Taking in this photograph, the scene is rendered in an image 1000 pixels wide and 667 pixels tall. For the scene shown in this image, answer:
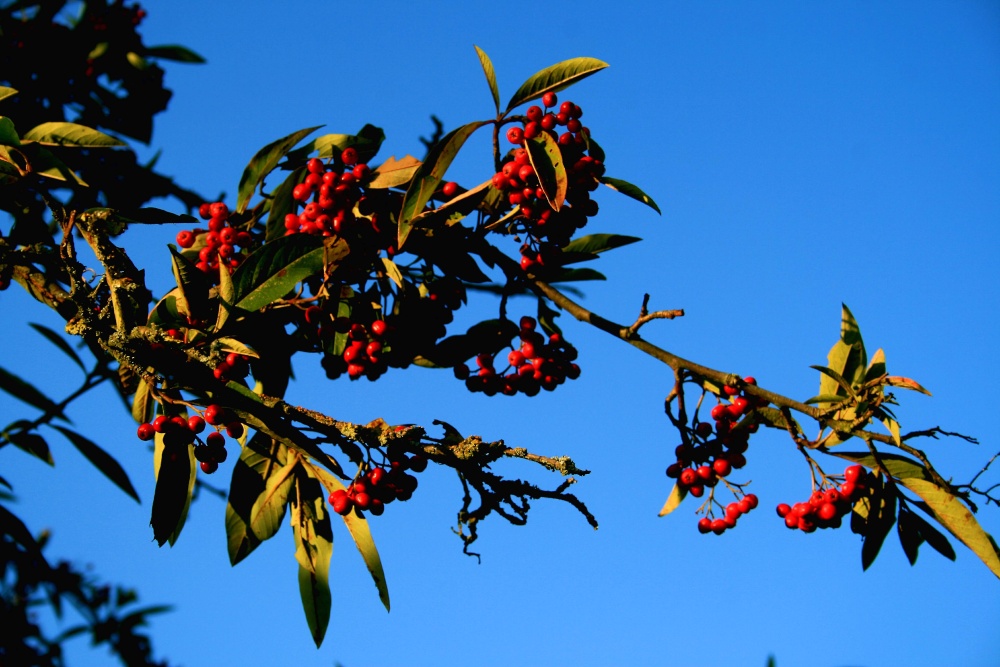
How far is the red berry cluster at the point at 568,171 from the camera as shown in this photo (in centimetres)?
250

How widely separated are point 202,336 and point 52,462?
36.9 inches

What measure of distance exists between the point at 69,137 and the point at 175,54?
7.43ft

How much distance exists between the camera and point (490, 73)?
2635 millimetres

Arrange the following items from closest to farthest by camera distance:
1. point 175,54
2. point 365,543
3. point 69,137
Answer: point 365,543 → point 69,137 → point 175,54

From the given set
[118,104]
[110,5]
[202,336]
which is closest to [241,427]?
[202,336]

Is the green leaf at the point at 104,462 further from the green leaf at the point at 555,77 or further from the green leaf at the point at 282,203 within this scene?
the green leaf at the point at 555,77

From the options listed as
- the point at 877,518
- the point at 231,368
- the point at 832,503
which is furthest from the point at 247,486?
the point at 877,518

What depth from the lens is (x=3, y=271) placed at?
2527 millimetres

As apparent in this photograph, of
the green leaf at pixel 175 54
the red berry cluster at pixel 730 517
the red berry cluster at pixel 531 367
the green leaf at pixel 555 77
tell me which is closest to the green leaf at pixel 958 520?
the red berry cluster at pixel 730 517

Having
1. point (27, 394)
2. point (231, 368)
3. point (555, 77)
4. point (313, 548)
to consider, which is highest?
point (555, 77)

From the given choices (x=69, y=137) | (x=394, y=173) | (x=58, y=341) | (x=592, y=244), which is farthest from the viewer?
(x=58, y=341)

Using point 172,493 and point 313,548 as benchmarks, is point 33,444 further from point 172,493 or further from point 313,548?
point 313,548

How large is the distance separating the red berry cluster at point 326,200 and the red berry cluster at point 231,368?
46 centimetres

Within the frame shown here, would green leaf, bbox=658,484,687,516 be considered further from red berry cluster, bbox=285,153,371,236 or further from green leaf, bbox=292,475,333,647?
red berry cluster, bbox=285,153,371,236
